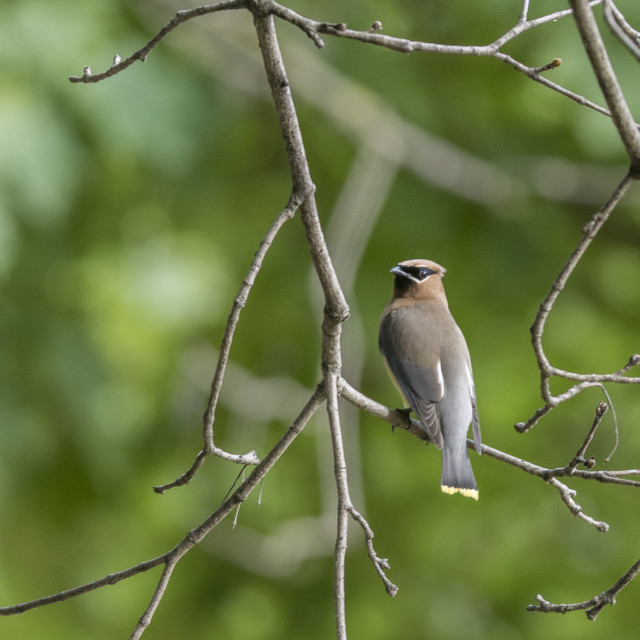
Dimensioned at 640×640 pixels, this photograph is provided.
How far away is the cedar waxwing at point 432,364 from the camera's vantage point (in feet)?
13.3

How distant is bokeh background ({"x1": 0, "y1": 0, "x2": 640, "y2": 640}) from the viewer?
6.74 metres

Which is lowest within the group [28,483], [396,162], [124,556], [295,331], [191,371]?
[124,556]

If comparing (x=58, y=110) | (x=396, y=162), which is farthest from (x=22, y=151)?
(x=396, y=162)

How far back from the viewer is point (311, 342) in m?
7.14

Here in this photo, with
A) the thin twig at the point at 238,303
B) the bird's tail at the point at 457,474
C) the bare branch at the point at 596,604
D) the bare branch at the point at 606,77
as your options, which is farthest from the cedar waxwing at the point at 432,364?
the bare branch at the point at 606,77

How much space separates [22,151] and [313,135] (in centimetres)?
269

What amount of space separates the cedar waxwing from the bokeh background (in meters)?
1.45

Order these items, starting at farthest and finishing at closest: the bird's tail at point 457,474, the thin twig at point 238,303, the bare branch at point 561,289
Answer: the bird's tail at point 457,474, the thin twig at point 238,303, the bare branch at point 561,289

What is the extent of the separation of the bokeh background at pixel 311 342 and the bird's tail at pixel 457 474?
2.05 metres

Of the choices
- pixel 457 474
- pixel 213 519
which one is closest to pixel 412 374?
pixel 457 474

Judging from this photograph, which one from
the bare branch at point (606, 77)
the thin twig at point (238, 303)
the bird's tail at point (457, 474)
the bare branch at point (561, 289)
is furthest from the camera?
the bird's tail at point (457, 474)

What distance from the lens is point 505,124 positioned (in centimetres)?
736

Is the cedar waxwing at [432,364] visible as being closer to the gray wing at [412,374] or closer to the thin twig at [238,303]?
the gray wing at [412,374]

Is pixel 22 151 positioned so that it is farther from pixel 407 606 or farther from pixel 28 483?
pixel 407 606
